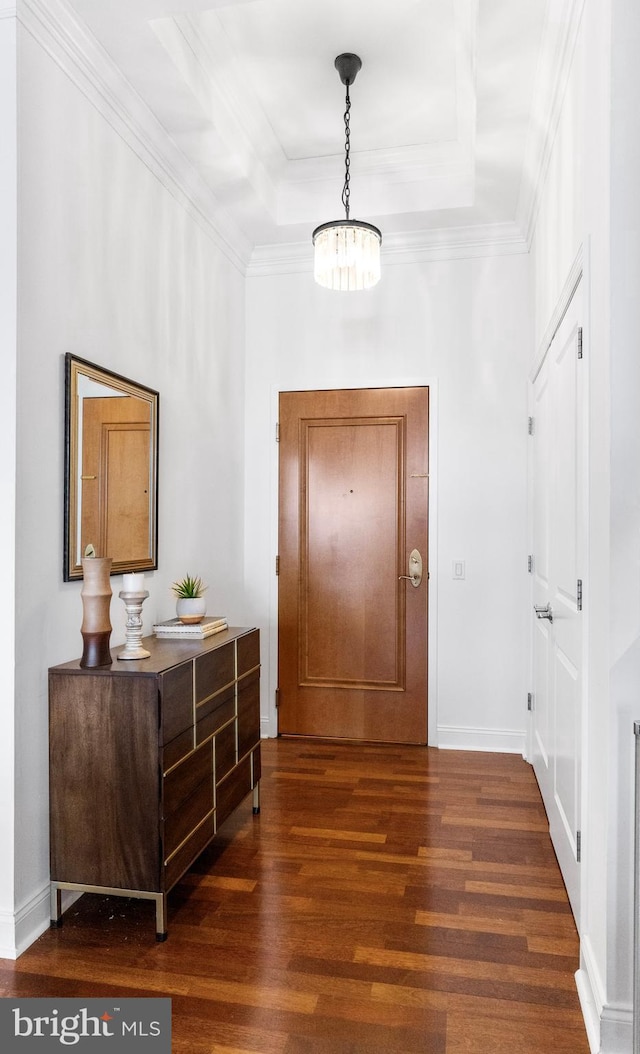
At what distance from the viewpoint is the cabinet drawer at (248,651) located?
9.80ft

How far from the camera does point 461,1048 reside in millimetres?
1729

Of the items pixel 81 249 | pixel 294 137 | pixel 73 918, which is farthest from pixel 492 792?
pixel 294 137

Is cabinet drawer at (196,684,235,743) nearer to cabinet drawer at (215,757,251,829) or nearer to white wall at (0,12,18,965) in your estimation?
cabinet drawer at (215,757,251,829)

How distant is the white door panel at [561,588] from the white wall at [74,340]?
163 cm

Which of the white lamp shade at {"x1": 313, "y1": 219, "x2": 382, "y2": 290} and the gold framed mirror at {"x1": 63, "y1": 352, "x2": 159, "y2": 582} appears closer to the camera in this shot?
the gold framed mirror at {"x1": 63, "y1": 352, "x2": 159, "y2": 582}

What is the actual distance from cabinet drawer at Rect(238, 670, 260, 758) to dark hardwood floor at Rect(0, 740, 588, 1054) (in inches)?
13.0

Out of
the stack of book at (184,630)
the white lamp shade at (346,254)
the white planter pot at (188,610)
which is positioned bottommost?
the stack of book at (184,630)

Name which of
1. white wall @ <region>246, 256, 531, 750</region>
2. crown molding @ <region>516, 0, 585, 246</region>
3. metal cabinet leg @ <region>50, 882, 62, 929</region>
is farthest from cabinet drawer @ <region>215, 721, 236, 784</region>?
crown molding @ <region>516, 0, 585, 246</region>

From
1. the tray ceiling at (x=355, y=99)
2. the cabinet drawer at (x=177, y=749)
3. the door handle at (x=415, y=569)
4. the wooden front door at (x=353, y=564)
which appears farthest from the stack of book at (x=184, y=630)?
the tray ceiling at (x=355, y=99)

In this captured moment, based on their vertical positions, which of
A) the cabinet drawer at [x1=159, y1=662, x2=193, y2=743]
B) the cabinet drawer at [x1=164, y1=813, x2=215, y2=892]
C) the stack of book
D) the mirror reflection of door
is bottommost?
the cabinet drawer at [x1=164, y1=813, x2=215, y2=892]

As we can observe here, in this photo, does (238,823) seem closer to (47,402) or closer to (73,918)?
(73,918)

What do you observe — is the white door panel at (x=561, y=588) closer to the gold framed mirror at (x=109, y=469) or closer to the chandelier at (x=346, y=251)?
the chandelier at (x=346, y=251)

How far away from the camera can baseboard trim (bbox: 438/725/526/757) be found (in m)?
3.98

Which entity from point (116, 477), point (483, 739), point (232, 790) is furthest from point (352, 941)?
point (483, 739)
